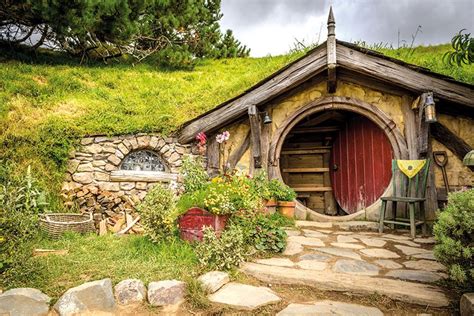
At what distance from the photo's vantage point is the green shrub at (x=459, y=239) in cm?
224

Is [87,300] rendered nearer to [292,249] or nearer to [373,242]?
[292,249]

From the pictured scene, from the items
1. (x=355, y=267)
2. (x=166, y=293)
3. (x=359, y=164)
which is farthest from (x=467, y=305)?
(x=359, y=164)

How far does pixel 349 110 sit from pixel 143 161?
3752 mm

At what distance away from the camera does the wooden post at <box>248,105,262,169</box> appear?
5336 mm

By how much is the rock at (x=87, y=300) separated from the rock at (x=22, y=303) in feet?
0.34

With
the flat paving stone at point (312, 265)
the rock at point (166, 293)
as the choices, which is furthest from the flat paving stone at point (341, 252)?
the rock at point (166, 293)

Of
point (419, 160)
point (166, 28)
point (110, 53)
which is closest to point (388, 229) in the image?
point (419, 160)

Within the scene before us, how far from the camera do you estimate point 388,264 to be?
311 centimetres

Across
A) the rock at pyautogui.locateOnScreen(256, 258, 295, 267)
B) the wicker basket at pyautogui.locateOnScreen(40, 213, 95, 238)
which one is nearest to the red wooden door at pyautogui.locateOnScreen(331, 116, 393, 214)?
the rock at pyautogui.locateOnScreen(256, 258, 295, 267)

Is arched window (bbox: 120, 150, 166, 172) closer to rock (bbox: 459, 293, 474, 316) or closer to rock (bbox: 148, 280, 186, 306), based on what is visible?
rock (bbox: 148, 280, 186, 306)

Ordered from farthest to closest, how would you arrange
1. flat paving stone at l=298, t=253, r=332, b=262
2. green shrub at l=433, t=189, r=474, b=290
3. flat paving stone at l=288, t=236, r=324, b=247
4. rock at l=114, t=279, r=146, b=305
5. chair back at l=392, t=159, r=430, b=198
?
chair back at l=392, t=159, r=430, b=198, flat paving stone at l=288, t=236, r=324, b=247, flat paving stone at l=298, t=253, r=332, b=262, rock at l=114, t=279, r=146, b=305, green shrub at l=433, t=189, r=474, b=290

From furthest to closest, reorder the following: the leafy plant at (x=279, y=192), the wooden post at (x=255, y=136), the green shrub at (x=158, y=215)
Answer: the wooden post at (x=255, y=136) → the leafy plant at (x=279, y=192) → the green shrub at (x=158, y=215)

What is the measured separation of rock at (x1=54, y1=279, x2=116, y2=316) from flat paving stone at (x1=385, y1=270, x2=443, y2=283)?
7.97ft

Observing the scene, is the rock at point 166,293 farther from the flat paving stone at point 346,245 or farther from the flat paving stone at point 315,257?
the flat paving stone at point 346,245
